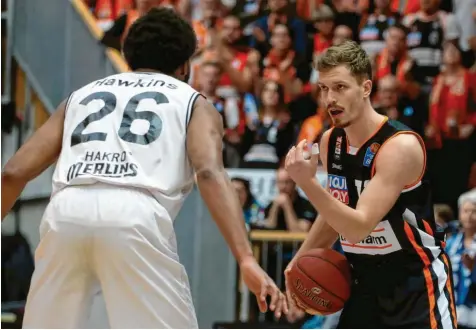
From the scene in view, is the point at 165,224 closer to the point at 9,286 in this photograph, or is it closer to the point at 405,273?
the point at 405,273

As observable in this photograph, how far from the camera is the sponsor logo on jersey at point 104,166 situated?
4.00 meters

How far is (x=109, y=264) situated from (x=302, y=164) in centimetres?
88

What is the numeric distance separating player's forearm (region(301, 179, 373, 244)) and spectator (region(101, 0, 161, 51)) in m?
5.36

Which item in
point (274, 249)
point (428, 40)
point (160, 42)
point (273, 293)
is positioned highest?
point (428, 40)

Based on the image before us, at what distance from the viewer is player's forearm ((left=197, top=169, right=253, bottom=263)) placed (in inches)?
157

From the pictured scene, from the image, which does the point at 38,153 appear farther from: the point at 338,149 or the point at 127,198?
the point at 338,149

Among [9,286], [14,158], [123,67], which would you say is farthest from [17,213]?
[14,158]

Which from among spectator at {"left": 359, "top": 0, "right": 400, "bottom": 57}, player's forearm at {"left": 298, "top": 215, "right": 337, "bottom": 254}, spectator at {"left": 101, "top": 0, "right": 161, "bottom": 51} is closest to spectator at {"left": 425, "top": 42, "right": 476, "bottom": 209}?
spectator at {"left": 359, "top": 0, "right": 400, "bottom": 57}

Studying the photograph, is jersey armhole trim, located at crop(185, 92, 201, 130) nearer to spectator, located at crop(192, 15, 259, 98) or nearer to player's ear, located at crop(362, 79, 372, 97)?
player's ear, located at crop(362, 79, 372, 97)

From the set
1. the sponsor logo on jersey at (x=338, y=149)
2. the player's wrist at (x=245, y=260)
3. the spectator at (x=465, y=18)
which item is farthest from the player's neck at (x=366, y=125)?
the spectator at (x=465, y=18)

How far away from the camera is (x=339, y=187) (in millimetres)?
4504

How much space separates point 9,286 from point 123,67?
220cm

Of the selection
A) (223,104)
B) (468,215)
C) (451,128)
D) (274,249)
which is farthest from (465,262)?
(223,104)

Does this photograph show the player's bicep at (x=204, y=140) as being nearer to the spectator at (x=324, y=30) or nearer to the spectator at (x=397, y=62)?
the spectator at (x=397, y=62)
